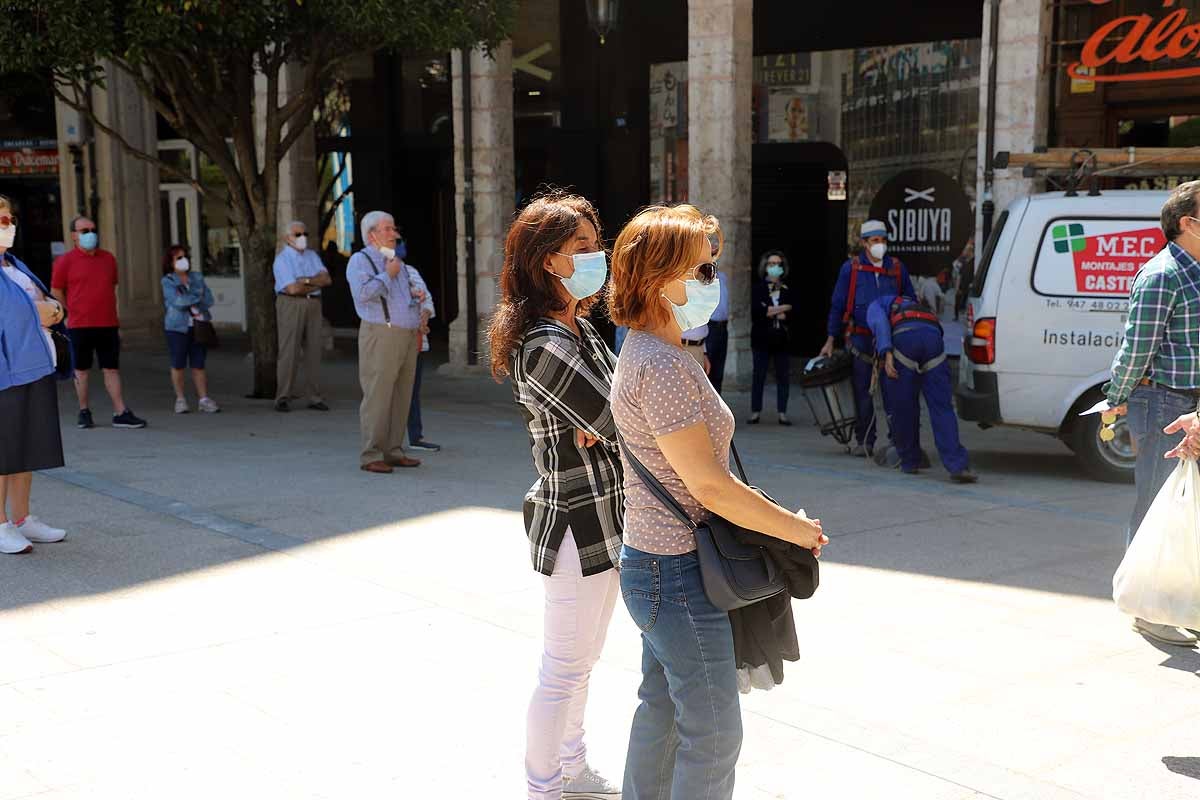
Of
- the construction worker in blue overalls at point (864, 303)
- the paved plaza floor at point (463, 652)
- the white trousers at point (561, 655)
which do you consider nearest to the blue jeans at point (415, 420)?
the paved plaza floor at point (463, 652)

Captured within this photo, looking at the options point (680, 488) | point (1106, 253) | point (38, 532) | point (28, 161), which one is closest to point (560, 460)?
point (680, 488)

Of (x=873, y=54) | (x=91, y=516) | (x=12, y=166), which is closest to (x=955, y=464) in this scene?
(x=91, y=516)

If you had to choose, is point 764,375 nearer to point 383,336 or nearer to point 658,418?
point 383,336

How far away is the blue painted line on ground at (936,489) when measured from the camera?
8.06 m

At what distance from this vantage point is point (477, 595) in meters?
6.22

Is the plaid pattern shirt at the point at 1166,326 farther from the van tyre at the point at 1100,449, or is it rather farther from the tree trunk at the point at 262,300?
the tree trunk at the point at 262,300

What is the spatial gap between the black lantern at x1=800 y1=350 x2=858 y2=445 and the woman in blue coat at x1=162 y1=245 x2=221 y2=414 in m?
5.80

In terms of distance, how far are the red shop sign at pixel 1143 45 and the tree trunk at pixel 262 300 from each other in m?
8.25

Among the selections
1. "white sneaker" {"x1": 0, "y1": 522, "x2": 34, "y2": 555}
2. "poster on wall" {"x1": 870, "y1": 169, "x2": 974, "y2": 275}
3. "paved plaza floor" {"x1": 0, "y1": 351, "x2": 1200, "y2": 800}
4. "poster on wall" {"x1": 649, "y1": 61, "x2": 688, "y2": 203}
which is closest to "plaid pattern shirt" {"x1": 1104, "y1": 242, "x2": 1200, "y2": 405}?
"paved plaza floor" {"x1": 0, "y1": 351, "x2": 1200, "y2": 800}

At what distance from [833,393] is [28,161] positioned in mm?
16942

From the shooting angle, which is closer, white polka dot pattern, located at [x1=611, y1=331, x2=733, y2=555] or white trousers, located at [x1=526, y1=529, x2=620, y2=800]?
white polka dot pattern, located at [x1=611, y1=331, x2=733, y2=555]

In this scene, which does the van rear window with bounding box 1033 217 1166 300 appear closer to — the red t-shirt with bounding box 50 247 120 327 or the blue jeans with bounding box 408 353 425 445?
the blue jeans with bounding box 408 353 425 445

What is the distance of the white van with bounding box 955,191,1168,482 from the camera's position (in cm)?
895

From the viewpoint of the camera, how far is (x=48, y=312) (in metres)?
7.03
